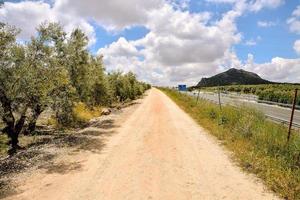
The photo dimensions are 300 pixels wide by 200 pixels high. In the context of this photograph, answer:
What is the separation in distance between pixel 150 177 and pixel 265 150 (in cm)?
456

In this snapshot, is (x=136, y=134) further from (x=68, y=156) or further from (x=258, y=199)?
(x=258, y=199)

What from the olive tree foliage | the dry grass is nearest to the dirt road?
the olive tree foliage

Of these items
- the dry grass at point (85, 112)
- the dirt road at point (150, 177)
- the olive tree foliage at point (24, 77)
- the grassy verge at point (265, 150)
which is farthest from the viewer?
the dry grass at point (85, 112)

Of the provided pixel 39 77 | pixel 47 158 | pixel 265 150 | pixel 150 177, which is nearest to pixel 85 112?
pixel 39 77

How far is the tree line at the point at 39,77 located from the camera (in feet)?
49.8

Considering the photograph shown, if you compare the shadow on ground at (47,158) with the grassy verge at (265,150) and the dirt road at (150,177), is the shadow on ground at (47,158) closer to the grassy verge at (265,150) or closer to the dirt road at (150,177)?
the dirt road at (150,177)

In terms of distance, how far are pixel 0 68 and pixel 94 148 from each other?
5033mm

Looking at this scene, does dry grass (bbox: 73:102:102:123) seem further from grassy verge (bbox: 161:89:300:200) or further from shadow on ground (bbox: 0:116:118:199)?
grassy verge (bbox: 161:89:300:200)

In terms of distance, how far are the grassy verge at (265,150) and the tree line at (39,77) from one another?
27.7ft

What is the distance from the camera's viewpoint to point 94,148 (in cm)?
1513

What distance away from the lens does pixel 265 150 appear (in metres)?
12.5

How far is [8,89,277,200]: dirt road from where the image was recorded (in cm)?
880

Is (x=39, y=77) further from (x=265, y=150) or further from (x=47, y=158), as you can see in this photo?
(x=265, y=150)

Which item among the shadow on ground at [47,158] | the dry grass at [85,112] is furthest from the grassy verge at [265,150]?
the dry grass at [85,112]
